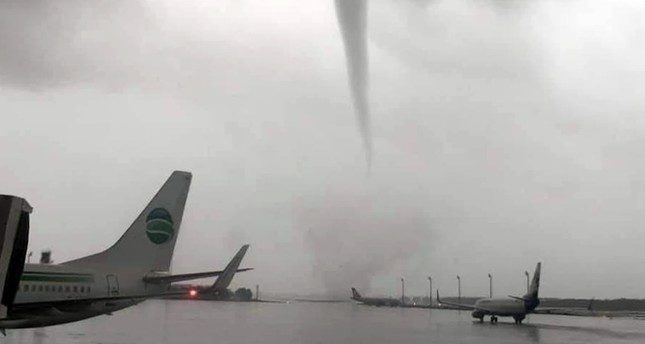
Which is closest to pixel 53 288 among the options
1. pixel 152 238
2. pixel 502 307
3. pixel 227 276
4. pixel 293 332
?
pixel 152 238

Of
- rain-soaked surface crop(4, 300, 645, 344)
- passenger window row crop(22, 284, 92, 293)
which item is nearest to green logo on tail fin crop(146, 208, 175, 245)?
passenger window row crop(22, 284, 92, 293)

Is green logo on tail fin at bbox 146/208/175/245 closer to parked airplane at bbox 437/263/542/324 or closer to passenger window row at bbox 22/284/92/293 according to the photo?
passenger window row at bbox 22/284/92/293

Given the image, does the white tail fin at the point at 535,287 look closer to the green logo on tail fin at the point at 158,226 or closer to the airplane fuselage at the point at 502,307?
the airplane fuselage at the point at 502,307

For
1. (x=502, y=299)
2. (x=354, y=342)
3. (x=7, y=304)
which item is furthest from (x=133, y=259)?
(x=502, y=299)

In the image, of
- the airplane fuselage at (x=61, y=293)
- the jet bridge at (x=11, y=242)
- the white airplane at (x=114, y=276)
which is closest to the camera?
the jet bridge at (x=11, y=242)

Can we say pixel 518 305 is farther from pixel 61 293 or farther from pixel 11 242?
pixel 11 242

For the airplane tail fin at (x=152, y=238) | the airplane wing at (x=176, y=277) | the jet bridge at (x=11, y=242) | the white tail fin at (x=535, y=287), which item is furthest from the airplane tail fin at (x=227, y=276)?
the white tail fin at (x=535, y=287)

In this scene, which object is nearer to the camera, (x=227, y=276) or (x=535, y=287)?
(x=227, y=276)
